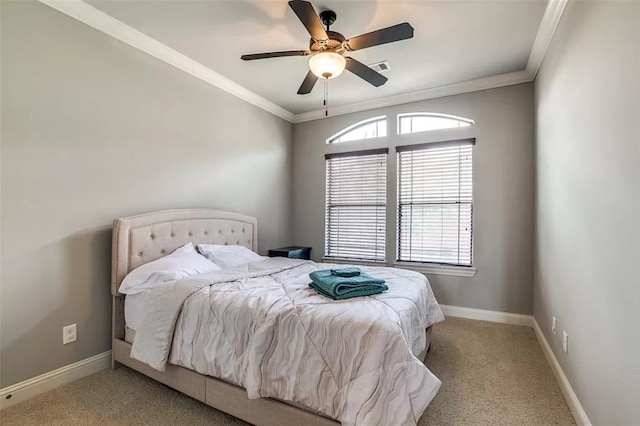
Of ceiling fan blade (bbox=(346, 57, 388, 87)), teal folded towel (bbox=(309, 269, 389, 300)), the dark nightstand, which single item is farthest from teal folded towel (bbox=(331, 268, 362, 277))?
the dark nightstand

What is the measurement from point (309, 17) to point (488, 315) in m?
3.63

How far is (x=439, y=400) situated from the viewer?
79.7 inches

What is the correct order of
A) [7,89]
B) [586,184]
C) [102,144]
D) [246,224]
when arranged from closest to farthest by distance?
[586,184] < [7,89] < [102,144] < [246,224]

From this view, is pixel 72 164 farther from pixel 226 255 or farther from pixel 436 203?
pixel 436 203

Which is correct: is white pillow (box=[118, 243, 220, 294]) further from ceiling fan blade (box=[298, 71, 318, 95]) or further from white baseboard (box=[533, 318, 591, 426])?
white baseboard (box=[533, 318, 591, 426])

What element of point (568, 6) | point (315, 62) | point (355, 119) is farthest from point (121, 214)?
point (568, 6)

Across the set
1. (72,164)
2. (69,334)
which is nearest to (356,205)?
(72,164)

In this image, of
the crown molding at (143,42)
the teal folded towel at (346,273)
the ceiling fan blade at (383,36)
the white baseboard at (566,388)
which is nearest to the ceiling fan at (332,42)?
the ceiling fan blade at (383,36)

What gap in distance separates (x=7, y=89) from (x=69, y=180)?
0.67 metres

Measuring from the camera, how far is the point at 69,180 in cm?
229

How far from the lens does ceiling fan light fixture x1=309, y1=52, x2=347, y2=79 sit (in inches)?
86.6

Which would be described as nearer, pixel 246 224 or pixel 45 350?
pixel 45 350

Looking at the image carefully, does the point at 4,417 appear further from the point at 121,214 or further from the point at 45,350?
the point at 121,214

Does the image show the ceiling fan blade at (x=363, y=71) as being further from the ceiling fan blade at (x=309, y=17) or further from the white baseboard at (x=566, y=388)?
the white baseboard at (x=566, y=388)
